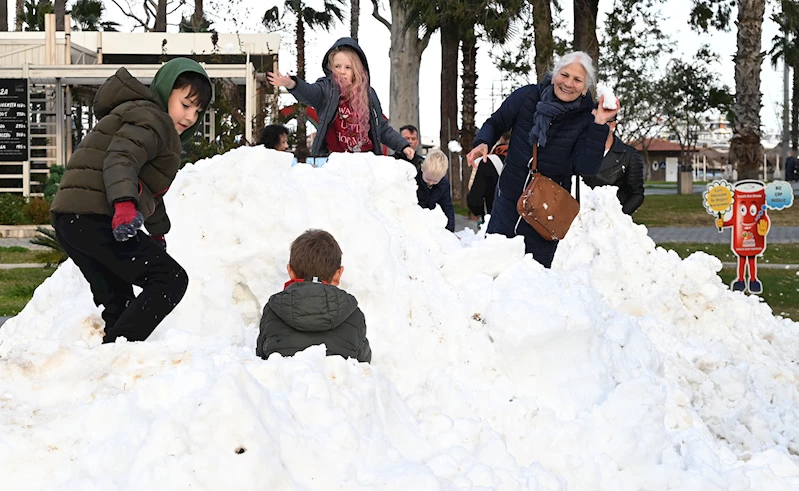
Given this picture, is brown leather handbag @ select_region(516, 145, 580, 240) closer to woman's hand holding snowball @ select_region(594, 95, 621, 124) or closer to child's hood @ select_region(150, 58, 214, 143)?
woman's hand holding snowball @ select_region(594, 95, 621, 124)

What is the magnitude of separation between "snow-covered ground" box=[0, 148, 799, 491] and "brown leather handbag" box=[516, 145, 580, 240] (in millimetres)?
661

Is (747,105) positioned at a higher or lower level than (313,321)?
higher

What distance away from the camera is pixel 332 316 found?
3.77m

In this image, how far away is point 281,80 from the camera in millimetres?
5867

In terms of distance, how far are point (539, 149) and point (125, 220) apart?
286cm

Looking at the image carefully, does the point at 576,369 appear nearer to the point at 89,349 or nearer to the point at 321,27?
the point at 89,349

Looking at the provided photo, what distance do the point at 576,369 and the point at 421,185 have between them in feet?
14.9

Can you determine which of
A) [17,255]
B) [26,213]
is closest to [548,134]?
[17,255]

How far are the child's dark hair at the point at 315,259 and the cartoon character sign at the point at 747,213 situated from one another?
6776 mm

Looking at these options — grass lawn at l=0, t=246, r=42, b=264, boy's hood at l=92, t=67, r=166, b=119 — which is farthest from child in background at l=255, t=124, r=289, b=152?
grass lawn at l=0, t=246, r=42, b=264

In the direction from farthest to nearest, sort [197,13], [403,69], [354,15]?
1. [197,13]
2. [354,15]
3. [403,69]

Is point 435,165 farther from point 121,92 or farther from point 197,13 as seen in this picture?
point 197,13

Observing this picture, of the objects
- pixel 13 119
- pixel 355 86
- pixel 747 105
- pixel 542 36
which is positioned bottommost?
pixel 355 86

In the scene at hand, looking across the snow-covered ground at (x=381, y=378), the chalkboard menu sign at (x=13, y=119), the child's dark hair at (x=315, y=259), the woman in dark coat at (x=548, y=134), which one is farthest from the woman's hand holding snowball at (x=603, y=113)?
the chalkboard menu sign at (x=13, y=119)
